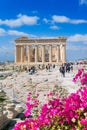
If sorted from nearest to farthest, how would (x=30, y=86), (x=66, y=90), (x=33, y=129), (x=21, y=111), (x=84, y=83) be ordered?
(x=33, y=129) < (x=84, y=83) < (x=21, y=111) < (x=66, y=90) < (x=30, y=86)

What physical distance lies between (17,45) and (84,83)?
85049 mm

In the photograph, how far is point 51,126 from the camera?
482 cm

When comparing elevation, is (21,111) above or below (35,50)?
below

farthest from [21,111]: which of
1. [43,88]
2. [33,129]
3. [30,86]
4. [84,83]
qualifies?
[30,86]

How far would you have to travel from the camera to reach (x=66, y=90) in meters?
25.1

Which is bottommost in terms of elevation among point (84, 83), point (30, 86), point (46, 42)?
point (30, 86)

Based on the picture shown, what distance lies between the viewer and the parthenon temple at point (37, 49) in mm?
88312

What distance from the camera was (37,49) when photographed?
9112cm

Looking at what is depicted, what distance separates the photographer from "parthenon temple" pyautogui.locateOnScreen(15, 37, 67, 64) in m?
88.3

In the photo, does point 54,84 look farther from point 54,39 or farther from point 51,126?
point 54,39

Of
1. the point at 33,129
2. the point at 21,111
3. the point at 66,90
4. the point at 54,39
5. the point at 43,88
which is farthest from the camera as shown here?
the point at 54,39

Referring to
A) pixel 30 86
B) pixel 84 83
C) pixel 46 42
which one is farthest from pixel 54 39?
pixel 84 83

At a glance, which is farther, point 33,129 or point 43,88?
point 43,88

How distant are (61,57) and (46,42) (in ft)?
23.9
